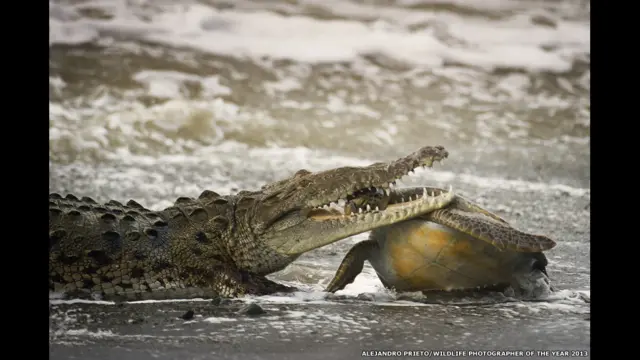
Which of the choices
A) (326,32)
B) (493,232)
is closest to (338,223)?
(493,232)

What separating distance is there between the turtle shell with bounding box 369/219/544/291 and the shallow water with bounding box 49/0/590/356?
9.75ft

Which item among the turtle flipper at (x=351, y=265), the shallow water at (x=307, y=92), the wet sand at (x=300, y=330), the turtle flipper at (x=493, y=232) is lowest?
the wet sand at (x=300, y=330)

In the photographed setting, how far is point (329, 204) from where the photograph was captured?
4.43m

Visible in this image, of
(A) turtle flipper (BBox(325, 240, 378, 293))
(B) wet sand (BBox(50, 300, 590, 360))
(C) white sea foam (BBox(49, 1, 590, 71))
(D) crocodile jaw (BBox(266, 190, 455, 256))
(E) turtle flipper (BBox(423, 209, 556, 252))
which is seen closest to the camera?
(B) wet sand (BBox(50, 300, 590, 360))

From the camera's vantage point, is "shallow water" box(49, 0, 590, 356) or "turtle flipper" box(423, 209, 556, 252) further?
"shallow water" box(49, 0, 590, 356)

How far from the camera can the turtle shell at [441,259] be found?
416 centimetres

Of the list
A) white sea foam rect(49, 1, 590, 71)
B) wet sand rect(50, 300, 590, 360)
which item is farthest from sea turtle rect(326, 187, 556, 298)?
white sea foam rect(49, 1, 590, 71)

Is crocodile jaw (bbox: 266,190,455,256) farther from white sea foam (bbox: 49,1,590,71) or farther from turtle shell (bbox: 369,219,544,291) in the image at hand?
white sea foam (bbox: 49,1,590,71)

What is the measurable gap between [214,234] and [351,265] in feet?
2.79

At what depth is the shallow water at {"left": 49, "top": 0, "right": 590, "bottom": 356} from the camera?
7285mm

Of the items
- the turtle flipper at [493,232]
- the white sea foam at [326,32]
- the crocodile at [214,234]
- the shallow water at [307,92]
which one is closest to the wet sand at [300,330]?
the crocodile at [214,234]

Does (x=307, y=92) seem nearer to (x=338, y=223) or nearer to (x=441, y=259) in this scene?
(x=338, y=223)

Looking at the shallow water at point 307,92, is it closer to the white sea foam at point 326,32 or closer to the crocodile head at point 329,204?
the white sea foam at point 326,32

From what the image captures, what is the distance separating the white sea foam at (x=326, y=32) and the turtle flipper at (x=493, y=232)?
11.6 feet
